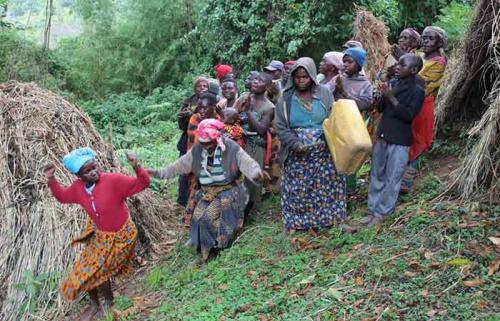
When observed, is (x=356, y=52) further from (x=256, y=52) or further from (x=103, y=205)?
(x=256, y=52)

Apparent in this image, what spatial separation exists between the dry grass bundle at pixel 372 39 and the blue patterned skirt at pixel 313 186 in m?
4.44

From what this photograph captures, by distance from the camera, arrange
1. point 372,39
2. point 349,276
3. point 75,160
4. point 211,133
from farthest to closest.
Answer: point 372,39
point 211,133
point 75,160
point 349,276

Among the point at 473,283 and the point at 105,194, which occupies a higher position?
the point at 105,194

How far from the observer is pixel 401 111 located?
5105 millimetres

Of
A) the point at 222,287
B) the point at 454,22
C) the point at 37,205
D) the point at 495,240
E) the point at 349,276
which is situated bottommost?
the point at 222,287

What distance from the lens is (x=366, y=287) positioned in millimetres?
4137

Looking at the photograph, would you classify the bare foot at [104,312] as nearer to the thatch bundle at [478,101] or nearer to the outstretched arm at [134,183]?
the outstretched arm at [134,183]

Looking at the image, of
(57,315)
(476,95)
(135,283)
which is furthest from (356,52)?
(57,315)

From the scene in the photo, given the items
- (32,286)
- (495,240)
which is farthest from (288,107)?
(32,286)

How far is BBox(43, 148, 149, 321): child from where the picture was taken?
15.7ft

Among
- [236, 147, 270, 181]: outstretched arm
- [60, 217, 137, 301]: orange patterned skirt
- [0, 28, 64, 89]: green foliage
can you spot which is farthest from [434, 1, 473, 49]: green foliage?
[0, 28, 64, 89]: green foliage

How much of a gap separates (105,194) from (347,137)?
2.08m

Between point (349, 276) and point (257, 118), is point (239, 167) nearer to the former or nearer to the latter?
point (257, 118)

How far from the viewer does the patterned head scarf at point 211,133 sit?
537cm
